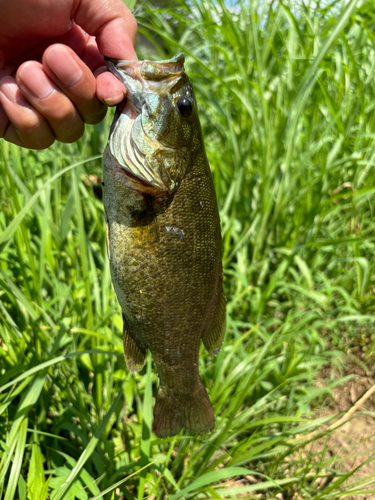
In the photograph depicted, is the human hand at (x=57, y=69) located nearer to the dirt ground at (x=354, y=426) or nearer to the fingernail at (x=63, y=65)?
the fingernail at (x=63, y=65)

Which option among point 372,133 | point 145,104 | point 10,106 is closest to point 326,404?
point 372,133

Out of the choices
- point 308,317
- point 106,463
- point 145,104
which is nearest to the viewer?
point 145,104

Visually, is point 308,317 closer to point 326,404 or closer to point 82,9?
point 326,404

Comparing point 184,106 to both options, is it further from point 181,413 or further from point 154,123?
point 181,413

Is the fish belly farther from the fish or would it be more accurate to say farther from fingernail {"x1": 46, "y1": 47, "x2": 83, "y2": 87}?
fingernail {"x1": 46, "y1": 47, "x2": 83, "y2": 87}

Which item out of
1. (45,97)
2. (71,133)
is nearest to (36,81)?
(45,97)

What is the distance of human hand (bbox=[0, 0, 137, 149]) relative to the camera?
4.30 ft

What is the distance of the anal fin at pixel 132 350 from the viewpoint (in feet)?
4.59

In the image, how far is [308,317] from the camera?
7.14ft

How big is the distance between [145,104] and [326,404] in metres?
1.89

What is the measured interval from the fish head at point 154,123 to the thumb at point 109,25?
0.14 metres

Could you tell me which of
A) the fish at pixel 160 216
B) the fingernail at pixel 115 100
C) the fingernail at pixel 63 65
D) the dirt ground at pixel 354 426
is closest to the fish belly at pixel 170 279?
the fish at pixel 160 216

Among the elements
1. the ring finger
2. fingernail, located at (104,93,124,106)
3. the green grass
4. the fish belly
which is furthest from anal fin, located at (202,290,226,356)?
the ring finger

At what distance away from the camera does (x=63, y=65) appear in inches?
50.9
